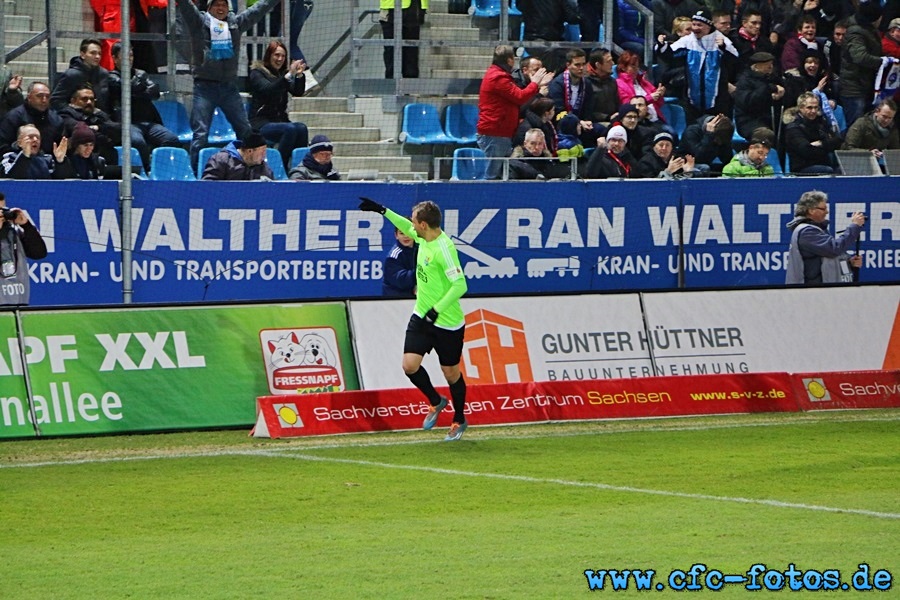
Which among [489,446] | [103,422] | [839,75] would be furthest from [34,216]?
[839,75]

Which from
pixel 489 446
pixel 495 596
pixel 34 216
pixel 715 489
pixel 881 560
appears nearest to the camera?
pixel 495 596

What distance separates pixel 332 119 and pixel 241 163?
11.7ft

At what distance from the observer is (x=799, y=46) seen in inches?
928

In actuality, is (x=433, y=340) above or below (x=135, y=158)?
below

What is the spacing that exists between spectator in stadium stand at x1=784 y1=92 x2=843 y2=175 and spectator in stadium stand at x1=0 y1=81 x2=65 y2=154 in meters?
10.2

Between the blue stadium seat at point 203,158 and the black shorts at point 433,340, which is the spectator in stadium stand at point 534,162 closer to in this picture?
the blue stadium seat at point 203,158

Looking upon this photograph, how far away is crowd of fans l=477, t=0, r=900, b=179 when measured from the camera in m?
19.5

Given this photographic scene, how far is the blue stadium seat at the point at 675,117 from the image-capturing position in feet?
74.2

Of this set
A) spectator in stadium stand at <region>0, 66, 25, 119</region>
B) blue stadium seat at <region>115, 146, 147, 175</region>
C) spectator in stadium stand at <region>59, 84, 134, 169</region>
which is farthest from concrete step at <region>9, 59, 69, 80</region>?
blue stadium seat at <region>115, 146, 147, 175</region>

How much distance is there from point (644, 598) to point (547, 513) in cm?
240

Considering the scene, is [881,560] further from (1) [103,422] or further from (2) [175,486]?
(1) [103,422]

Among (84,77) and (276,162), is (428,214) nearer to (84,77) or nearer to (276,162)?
(276,162)

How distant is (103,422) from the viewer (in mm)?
13695

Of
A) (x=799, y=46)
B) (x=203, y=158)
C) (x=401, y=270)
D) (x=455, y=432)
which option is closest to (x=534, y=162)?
(x=401, y=270)
